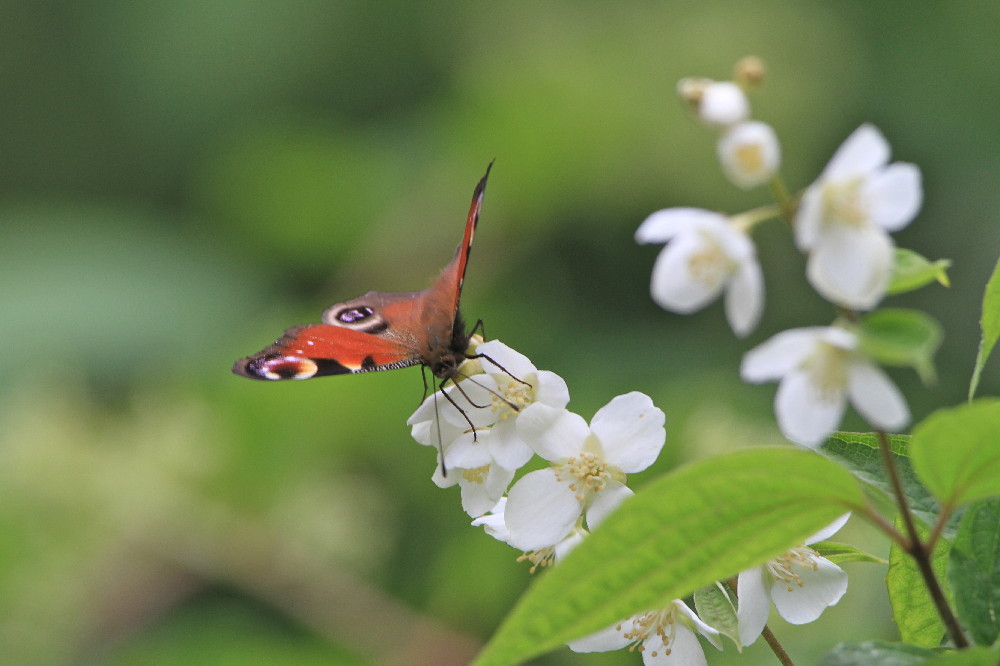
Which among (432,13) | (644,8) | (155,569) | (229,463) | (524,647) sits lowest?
(524,647)

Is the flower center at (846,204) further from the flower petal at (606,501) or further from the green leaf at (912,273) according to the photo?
the flower petal at (606,501)

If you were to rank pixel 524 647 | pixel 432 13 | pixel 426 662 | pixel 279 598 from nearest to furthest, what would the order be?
pixel 524 647 < pixel 426 662 < pixel 279 598 < pixel 432 13

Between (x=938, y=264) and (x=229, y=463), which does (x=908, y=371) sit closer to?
(x=229, y=463)

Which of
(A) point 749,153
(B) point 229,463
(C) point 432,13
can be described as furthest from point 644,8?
(A) point 749,153

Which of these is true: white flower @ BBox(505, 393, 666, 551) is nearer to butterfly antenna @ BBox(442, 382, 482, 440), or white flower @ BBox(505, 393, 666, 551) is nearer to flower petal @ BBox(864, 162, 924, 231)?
butterfly antenna @ BBox(442, 382, 482, 440)

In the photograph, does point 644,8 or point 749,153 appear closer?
point 749,153

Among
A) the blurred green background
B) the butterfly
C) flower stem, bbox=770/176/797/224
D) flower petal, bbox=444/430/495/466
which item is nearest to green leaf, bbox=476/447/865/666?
flower stem, bbox=770/176/797/224
